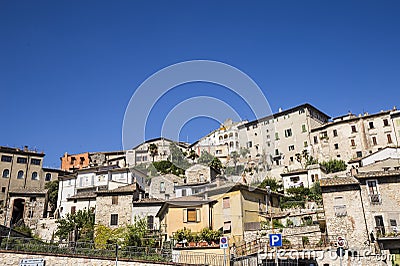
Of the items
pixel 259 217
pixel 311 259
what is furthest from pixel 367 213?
pixel 259 217

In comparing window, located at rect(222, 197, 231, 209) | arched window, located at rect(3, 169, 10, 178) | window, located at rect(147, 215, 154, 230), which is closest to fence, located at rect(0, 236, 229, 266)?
window, located at rect(222, 197, 231, 209)

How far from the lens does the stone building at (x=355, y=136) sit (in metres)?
63.0

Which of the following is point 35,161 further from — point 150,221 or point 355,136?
point 355,136

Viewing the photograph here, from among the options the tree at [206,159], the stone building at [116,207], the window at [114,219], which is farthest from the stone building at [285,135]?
the window at [114,219]

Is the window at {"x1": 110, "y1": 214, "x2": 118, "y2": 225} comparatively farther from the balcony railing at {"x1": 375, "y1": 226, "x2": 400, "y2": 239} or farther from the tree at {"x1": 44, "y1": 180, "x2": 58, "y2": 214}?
the balcony railing at {"x1": 375, "y1": 226, "x2": 400, "y2": 239}

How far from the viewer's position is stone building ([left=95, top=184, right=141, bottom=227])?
1512 inches

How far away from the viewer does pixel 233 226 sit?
98.8ft

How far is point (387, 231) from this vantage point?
26.6 metres

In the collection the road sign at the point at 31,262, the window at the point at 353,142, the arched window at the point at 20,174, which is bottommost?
the road sign at the point at 31,262

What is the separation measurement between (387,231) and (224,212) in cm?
1269

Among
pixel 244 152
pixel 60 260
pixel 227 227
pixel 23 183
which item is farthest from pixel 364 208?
pixel 23 183

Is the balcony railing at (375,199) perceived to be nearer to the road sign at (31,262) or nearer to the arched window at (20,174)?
the road sign at (31,262)

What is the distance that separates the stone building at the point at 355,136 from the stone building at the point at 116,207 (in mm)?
43534

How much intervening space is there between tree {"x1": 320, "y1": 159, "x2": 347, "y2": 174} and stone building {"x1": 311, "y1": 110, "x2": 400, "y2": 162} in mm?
3336
